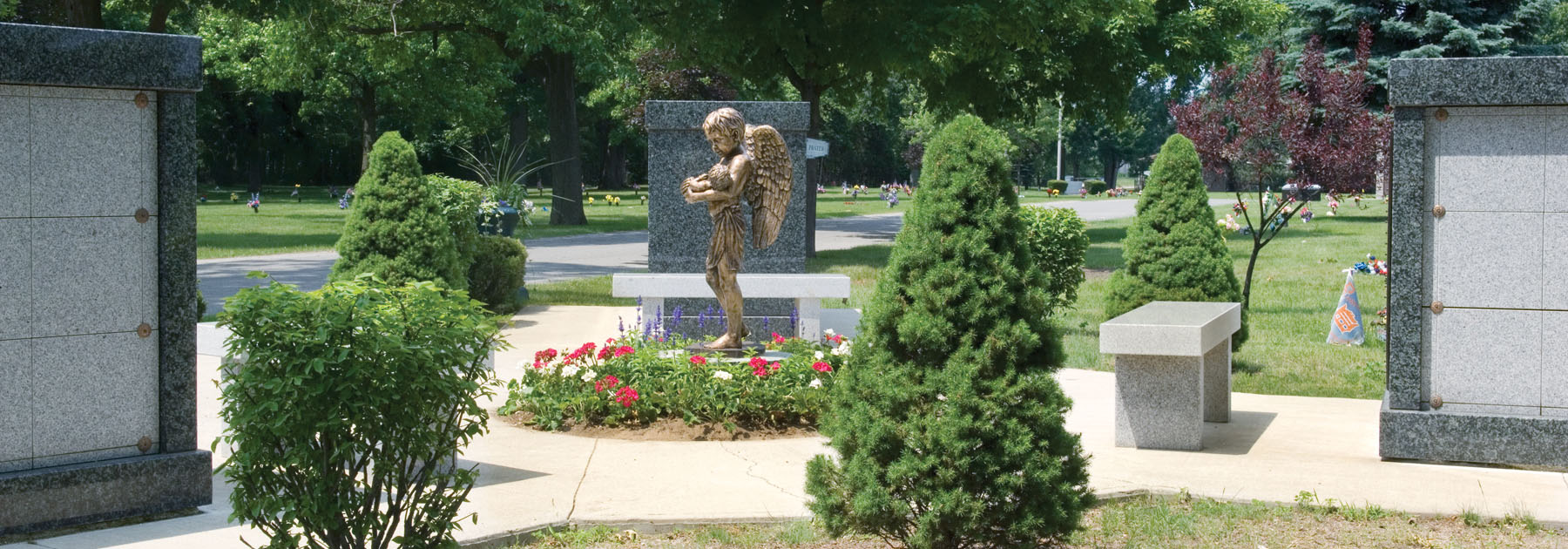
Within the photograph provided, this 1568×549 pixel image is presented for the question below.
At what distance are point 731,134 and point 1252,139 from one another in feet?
25.6

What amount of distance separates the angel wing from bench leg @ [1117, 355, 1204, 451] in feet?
10.8

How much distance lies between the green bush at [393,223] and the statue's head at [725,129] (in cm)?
330

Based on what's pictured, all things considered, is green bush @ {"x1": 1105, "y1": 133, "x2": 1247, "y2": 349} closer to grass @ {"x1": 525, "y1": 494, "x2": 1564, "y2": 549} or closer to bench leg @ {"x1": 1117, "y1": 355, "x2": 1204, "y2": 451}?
bench leg @ {"x1": 1117, "y1": 355, "x2": 1204, "y2": 451}

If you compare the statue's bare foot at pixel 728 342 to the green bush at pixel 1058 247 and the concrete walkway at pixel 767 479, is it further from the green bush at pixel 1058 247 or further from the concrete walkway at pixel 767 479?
the green bush at pixel 1058 247

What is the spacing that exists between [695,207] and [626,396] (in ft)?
15.8

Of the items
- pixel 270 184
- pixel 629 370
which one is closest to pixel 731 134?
pixel 629 370

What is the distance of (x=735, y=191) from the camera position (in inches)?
390

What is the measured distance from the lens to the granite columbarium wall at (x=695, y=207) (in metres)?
12.8

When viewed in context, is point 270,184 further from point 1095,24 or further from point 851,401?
point 851,401

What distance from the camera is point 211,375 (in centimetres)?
1016

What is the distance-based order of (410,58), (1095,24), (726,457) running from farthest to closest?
(410,58), (1095,24), (726,457)

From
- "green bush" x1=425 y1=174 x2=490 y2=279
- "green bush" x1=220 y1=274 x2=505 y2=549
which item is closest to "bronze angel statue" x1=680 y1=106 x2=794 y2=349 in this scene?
"green bush" x1=425 y1=174 x2=490 y2=279

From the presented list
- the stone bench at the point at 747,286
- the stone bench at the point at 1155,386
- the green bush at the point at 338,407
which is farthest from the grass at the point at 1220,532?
the stone bench at the point at 747,286

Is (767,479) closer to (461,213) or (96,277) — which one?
(96,277)
